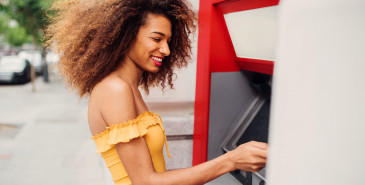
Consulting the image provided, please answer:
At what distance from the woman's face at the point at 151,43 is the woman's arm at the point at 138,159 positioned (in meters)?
0.19

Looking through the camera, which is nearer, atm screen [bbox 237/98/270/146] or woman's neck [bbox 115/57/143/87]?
woman's neck [bbox 115/57/143/87]

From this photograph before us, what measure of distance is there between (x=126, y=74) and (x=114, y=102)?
24 centimetres

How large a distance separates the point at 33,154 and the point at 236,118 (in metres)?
4.87

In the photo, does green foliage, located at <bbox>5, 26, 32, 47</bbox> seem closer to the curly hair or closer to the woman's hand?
the curly hair

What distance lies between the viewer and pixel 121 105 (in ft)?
4.33

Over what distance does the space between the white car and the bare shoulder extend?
47.6 ft

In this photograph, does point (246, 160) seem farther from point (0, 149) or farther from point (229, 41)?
point (0, 149)

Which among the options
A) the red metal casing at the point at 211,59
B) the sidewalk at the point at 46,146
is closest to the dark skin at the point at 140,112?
the red metal casing at the point at 211,59

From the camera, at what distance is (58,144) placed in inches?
245

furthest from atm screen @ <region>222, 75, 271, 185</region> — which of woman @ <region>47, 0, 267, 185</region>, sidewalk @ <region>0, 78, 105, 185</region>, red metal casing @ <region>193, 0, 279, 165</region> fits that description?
sidewalk @ <region>0, 78, 105, 185</region>

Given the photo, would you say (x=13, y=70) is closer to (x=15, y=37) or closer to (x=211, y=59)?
(x=211, y=59)

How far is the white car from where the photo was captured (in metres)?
14.1

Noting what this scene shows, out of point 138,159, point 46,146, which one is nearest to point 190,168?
point 138,159

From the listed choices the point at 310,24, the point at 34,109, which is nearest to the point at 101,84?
the point at 310,24
